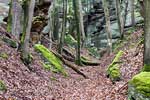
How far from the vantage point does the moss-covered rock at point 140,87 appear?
812cm

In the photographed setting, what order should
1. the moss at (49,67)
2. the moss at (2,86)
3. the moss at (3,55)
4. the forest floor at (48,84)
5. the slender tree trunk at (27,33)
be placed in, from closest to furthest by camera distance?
1. the moss at (2,86)
2. the forest floor at (48,84)
3. the slender tree trunk at (27,33)
4. the moss at (3,55)
5. the moss at (49,67)

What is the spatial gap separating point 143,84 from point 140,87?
0.13 meters

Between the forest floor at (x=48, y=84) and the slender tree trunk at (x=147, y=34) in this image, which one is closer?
the slender tree trunk at (x=147, y=34)

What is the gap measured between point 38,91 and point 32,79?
4.37 feet

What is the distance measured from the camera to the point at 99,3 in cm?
5003

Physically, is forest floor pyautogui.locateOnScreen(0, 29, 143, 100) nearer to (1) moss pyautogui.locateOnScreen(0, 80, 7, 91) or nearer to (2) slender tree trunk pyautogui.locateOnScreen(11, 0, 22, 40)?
(1) moss pyautogui.locateOnScreen(0, 80, 7, 91)

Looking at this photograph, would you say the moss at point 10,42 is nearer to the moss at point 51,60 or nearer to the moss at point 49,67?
the moss at point 49,67

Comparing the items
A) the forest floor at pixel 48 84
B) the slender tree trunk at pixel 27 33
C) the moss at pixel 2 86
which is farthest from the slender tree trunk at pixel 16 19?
the moss at pixel 2 86

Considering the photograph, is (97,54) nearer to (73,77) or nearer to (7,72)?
(73,77)

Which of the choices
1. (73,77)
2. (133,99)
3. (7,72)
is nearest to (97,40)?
(73,77)

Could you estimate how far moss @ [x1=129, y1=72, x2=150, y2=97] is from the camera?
815cm

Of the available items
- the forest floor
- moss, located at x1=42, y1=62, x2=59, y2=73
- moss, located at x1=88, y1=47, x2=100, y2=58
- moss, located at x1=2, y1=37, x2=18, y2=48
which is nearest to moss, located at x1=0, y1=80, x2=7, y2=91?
the forest floor

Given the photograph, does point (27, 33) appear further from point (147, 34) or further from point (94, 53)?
point (94, 53)

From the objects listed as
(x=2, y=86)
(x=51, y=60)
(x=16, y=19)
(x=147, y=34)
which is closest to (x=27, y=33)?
(x=2, y=86)
